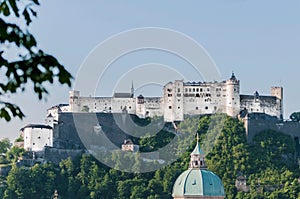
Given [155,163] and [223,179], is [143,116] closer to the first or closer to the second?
[155,163]

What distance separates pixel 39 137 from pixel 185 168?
11639 millimetres

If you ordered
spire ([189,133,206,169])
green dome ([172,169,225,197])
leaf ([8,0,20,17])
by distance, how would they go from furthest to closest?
spire ([189,133,206,169]), green dome ([172,169,225,197]), leaf ([8,0,20,17])

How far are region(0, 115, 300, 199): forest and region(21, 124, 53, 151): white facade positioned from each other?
3.83 ft

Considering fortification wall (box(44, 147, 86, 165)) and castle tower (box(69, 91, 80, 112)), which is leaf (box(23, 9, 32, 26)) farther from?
castle tower (box(69, 91, 80, 112))

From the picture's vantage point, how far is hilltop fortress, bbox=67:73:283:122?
297 feet

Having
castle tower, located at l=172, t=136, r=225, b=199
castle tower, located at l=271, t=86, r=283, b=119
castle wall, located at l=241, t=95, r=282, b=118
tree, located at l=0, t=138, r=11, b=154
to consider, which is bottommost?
castle tower, located at l=172, t=136, r=225, b=199

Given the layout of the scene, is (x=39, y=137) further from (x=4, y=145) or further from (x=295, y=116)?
(x=295, y=116)

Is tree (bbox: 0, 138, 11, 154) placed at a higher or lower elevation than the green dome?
higher

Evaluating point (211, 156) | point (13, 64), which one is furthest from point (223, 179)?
point (13, 64)

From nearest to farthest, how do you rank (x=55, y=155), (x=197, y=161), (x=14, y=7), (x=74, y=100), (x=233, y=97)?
1. (x=14, y=7)
2. (x=197, y=161)
3. (x=55, y=155)
4. (x=233, y=97)
5. (x=74, y=100)

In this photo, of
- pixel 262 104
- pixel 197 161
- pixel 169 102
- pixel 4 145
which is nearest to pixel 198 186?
pixel 197 161

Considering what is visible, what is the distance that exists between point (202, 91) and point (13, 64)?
278ft

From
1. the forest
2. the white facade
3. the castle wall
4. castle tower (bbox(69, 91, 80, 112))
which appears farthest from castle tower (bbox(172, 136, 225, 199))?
castle tower (bbox(69, 91, 80, 112))

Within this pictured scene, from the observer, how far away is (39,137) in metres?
86.1
